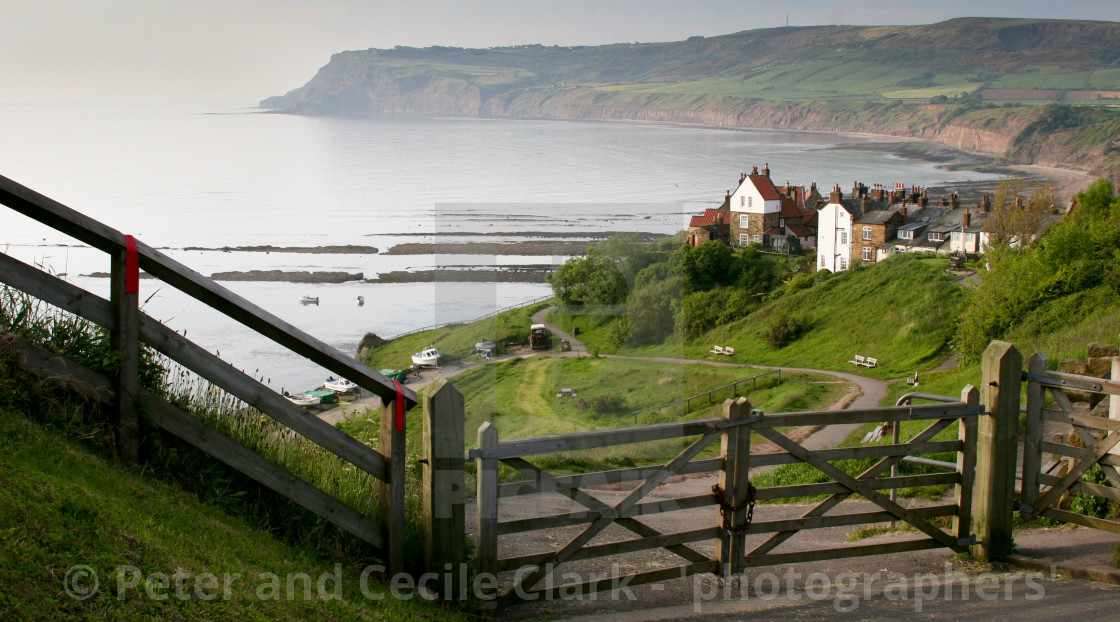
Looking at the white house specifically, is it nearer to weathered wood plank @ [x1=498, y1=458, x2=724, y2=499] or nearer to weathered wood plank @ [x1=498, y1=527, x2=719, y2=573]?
weathered wood plank @ [x1=498, y1=527, x2=719, y2=573]

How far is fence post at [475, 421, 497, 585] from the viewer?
4.24 meters

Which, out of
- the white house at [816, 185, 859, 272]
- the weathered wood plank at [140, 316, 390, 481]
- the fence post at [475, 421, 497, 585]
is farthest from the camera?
the white house at [816, 185, 859, 272]

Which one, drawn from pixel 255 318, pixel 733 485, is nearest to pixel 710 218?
pixel 733 485

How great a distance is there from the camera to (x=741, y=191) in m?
67.2

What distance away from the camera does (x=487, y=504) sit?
14.2 ft

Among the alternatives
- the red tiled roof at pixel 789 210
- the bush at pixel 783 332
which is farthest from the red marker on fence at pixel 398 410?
the red tiled roof at pixel 789 210

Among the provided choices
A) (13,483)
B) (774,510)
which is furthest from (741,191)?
(13,483)

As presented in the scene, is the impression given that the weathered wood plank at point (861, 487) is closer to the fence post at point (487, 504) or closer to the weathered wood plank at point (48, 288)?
the fence post at point (487, 504)

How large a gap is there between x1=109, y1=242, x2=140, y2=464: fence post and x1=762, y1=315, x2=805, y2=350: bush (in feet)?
129

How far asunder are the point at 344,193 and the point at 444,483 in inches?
3982

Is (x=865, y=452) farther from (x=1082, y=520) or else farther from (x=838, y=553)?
(x=1082, y=520)

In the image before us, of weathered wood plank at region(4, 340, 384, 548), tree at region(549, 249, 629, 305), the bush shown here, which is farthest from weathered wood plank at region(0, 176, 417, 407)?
the bush

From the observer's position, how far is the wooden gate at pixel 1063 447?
5.48 metres

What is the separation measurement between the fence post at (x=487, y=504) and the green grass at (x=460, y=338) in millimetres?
21613
